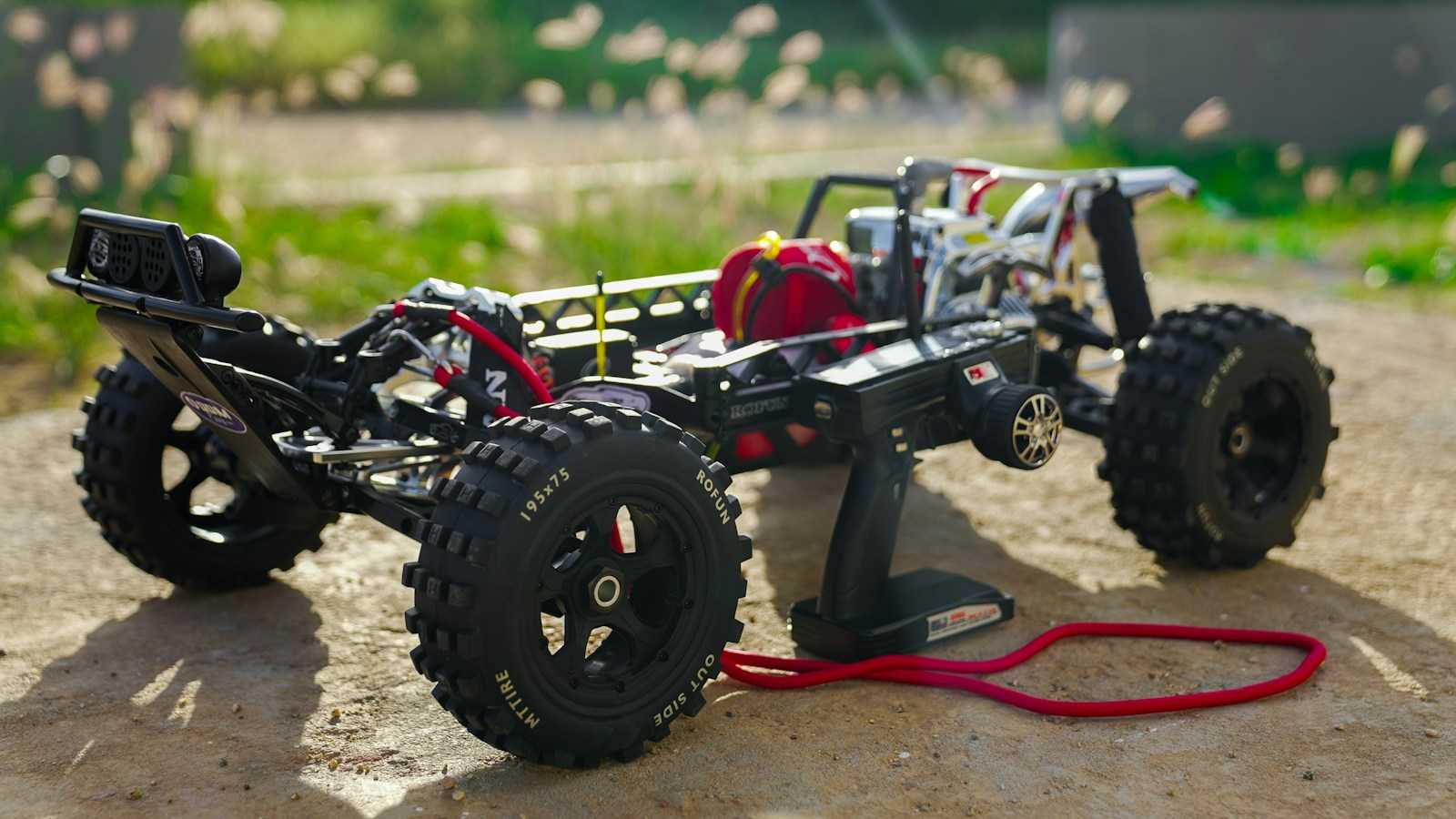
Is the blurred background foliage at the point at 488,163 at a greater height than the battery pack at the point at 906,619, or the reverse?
the blurred background foliage at the point at 488,163

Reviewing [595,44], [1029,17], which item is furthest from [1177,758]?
[1029,17]

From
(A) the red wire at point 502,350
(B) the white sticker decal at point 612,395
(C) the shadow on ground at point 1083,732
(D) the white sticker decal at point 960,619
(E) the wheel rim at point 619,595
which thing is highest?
(A) the red wire at point 502,350

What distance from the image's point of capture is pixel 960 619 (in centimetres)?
522

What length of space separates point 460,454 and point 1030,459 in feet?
5.92

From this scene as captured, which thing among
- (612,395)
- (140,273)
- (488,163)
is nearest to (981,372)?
(612,395)

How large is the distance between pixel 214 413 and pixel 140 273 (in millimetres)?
473

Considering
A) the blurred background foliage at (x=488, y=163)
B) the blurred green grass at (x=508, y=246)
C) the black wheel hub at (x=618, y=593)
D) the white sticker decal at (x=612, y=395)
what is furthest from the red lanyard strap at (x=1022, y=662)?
the blurred green grass at (x=508, y=246)

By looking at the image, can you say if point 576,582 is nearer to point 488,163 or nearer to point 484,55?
point 488,163

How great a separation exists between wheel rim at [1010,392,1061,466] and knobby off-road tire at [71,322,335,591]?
87.3 inches

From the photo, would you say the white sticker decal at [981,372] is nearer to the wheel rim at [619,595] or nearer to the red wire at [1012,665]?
the red wire at [1012,665]

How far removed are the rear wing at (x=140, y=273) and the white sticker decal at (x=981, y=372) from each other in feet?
7.38

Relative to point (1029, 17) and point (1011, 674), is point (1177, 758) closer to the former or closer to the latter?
point (1011, 674)

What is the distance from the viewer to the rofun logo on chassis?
14.8 ft

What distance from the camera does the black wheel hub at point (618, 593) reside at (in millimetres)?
4207
